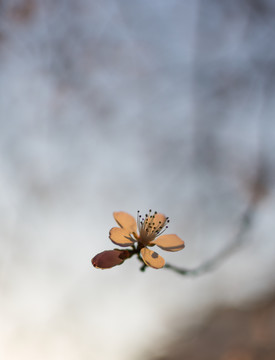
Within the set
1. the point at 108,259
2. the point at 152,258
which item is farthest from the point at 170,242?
the point at 108,259

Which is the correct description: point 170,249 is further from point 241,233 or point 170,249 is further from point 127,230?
point 241,233

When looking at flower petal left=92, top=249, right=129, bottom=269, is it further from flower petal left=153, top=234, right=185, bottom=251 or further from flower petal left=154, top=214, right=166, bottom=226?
flower petal left=154, top=214, right=166, bottom=226

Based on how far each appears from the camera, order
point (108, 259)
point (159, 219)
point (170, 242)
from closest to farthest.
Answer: point (108, 259), point (170, 242), point (159, 219)

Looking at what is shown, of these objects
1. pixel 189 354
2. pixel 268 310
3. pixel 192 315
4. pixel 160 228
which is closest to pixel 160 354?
pixel 189 354

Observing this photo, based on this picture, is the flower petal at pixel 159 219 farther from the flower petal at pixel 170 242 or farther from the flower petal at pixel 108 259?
the flower petal at pixel 108 259

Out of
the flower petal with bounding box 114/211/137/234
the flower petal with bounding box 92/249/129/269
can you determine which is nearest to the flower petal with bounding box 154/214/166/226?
the flower petal with bounding box 114/211/137/234

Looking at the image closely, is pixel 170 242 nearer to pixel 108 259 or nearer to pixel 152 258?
pixel 152 258

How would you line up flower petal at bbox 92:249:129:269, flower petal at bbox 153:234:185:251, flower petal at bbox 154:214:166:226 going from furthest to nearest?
1. flower petal at bbox 154:214:166:226
2. flower petal at bbox 153:234:185:251
3. flower petal at bbox 92:249:129:269
